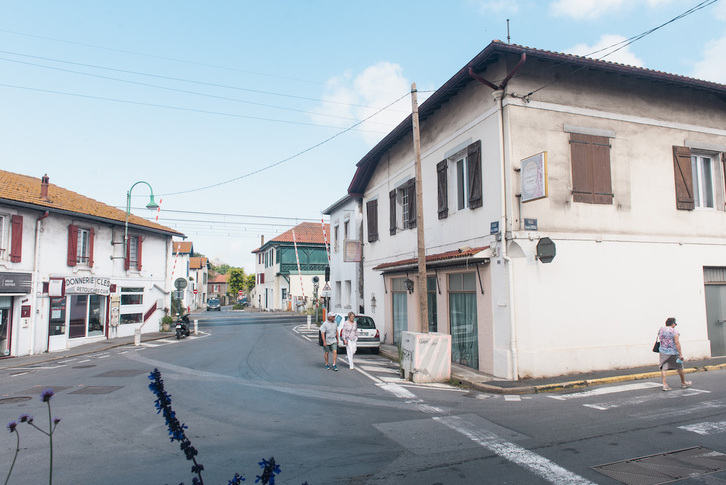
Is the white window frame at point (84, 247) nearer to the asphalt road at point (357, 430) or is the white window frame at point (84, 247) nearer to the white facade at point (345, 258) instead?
the asphalt road at point (357, 430)

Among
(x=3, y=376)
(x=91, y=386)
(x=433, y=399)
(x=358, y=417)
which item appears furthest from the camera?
(x=3, y=376)

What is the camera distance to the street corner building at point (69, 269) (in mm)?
18500

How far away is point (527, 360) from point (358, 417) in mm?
5260

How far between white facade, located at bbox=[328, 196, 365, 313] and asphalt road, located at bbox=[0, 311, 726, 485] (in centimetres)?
1164

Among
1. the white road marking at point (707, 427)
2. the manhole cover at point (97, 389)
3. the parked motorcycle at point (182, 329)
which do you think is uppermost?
the parked motorcycle at point (182, 329)

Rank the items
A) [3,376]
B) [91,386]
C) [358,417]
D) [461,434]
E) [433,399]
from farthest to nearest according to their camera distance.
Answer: [3,376], [91,386], [433,399], [358,417], [461,434]

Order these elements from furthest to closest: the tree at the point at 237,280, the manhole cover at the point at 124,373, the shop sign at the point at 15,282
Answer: the tree at the point at 237,280
the shop sign at the point at 15,282
the manhole cover at the point at 124,373

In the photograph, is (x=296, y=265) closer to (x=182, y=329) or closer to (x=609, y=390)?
(x=182, y=329)

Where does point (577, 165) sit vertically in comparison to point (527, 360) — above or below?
above

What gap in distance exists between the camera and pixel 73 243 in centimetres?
2153

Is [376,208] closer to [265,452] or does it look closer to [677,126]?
[677,126]

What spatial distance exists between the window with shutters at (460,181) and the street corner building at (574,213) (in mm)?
46

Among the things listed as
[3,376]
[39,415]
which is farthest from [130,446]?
[3,376]

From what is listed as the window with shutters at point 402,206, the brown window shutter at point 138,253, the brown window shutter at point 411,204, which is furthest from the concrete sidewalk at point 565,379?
the brown window shutter at point 138,253
